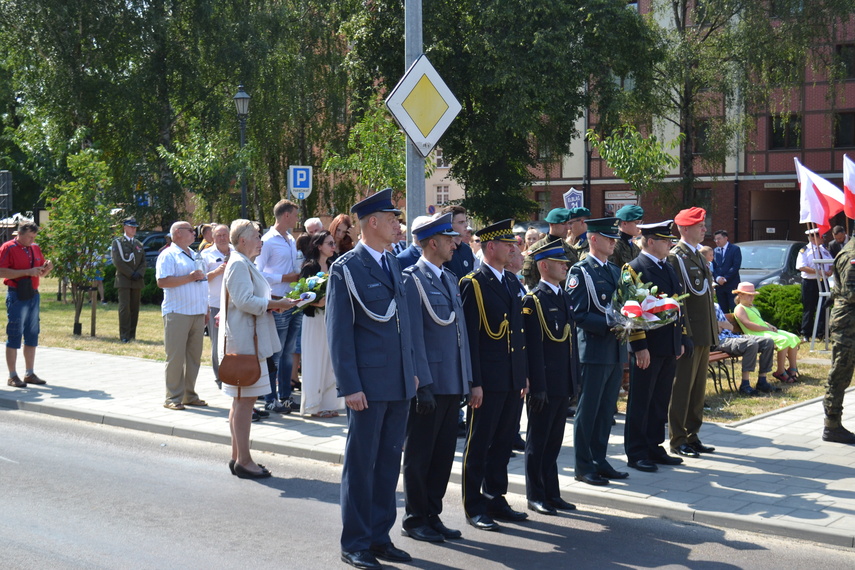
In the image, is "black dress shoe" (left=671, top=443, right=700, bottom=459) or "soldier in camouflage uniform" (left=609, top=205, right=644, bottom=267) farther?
"soldier in camouflage uniform" (left=609, top=205, right=644, bottom=267)

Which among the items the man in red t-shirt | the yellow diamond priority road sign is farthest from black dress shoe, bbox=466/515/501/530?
the man in red t-shirt

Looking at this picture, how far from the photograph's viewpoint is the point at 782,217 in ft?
155

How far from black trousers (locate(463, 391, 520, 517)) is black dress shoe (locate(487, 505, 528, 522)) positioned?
0.12 feet

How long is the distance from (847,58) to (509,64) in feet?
45.6

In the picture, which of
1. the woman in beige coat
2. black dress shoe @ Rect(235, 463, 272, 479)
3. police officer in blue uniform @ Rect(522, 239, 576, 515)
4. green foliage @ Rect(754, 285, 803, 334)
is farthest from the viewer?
green foliage @ Rect(754, 285, 803, 334)

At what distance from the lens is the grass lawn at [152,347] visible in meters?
11.2

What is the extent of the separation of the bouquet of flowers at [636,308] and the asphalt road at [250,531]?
4.79ft

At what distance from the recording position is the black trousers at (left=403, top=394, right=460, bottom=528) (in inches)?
252

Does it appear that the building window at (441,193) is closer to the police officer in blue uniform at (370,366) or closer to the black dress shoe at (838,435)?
the black dress shoe at (838,435)

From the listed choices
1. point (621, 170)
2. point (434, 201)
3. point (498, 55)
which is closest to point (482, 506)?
point (621, 170)

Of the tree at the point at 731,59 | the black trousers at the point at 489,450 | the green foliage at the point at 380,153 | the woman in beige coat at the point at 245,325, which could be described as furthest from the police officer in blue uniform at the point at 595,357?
the tree at the point at 731,59

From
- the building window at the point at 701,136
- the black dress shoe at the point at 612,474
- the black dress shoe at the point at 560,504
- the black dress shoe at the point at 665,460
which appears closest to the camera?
the black dress shoe at the point at 560,504

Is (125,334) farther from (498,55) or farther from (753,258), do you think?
(498,55)

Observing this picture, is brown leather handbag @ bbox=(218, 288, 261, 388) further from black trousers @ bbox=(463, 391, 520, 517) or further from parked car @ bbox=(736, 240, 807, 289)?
parked car @ bbox=(736, 240, 807, 289)
